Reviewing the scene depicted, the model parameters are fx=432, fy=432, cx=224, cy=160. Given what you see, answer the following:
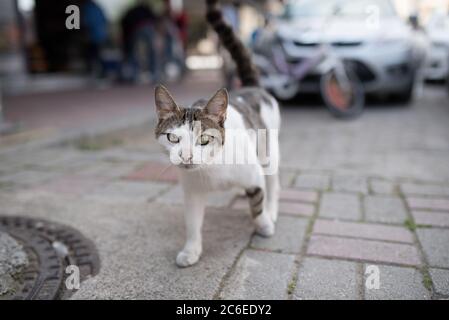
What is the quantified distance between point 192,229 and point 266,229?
18.1 inches

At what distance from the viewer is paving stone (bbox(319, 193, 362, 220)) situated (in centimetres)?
278

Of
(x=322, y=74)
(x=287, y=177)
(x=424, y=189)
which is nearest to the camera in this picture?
(x=424, y=189)

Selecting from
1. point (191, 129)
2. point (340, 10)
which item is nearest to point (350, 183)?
A: point (191, 129)

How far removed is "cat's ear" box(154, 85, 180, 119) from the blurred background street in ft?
2.56

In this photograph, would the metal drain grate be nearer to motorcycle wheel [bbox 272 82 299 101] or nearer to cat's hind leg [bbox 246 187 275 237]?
cat's hind leg [bbox 246 187 275 237]

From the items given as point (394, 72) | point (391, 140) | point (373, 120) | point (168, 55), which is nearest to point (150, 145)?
point (391, 140)

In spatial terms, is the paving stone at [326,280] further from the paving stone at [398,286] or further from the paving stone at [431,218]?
the paving stone at [431,218]

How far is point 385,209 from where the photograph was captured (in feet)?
9.41

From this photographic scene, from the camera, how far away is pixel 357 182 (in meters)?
3.41

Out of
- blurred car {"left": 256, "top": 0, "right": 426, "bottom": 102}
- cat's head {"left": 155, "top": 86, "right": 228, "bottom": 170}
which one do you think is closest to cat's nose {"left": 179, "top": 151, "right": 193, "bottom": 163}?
cat's head {"left": 155, "top": 86, "right": 228, "bottom": 170}

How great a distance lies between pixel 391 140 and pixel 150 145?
8.72ft

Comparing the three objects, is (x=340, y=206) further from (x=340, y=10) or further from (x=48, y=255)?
(x=340, y=10)

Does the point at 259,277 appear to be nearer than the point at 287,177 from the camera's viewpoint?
Yes

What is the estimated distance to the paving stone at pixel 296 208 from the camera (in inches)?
111
